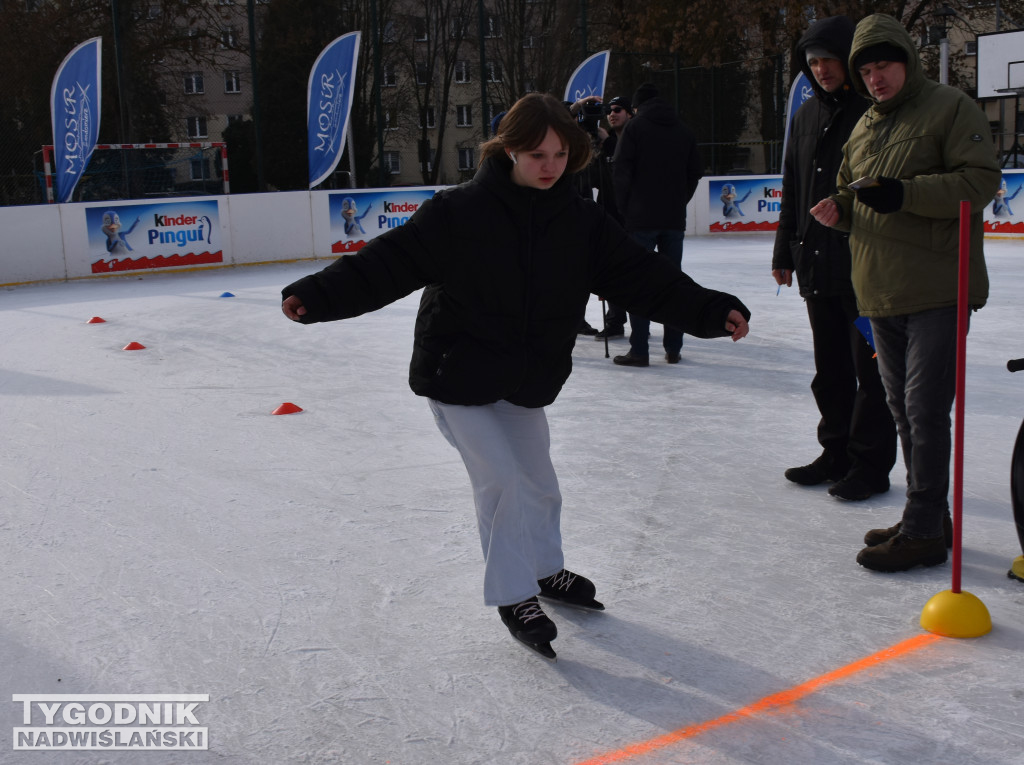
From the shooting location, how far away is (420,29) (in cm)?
2984

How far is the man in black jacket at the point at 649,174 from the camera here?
21.7ft

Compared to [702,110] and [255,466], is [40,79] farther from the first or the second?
[255,466]

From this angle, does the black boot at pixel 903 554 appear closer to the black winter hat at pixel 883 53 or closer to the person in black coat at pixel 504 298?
the person in black coat at pixel 504 298

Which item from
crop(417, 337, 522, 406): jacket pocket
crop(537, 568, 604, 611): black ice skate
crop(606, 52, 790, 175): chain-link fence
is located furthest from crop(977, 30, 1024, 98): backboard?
crop(417, 337, 522, 406): jacket pocket

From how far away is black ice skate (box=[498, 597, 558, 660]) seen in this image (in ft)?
9.02

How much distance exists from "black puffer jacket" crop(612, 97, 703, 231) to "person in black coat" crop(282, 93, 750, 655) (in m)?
3.88

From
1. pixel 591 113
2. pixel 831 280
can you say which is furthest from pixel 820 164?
pixel 591 113

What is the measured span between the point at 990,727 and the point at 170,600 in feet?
7.41

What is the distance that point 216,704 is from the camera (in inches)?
99.5

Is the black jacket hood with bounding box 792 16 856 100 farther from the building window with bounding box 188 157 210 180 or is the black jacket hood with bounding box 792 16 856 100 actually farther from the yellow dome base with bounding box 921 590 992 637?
the building window with bounding box 188 157 210 180

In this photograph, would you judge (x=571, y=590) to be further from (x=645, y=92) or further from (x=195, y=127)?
(x=195, y=127)

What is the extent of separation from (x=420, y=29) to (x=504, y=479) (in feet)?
95.6

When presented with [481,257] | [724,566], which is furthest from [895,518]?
[481,257]

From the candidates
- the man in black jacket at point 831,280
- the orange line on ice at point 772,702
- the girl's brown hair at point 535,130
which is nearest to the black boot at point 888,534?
the man in black jacket at point 831,280
